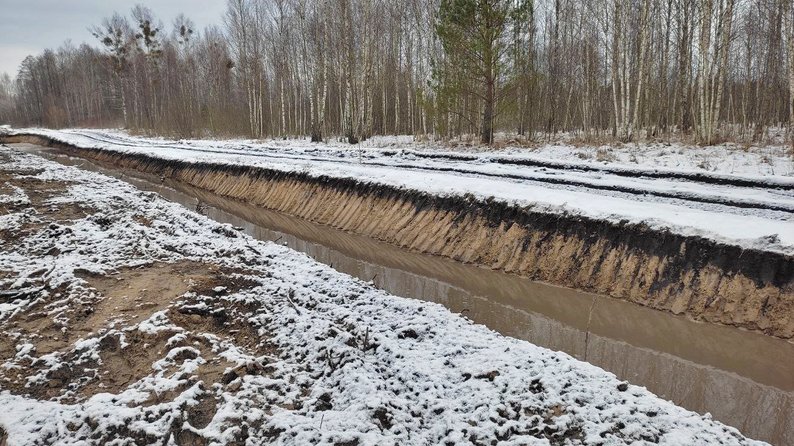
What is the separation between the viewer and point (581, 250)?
24.1 ft

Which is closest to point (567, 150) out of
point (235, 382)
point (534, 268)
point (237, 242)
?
point (534, 268)

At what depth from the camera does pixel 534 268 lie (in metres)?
7.72

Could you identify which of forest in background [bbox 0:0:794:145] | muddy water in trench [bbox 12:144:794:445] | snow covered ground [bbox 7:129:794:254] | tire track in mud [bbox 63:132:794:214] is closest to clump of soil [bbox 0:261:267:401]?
muddy water in trench [bbox 12:144:794:445]

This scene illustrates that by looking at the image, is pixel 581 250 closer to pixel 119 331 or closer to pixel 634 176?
pixel 634 176

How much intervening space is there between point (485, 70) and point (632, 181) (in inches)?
414

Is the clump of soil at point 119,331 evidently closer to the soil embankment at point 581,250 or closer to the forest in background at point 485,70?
the soil embankment at point 581,250

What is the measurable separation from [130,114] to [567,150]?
54.0 meters

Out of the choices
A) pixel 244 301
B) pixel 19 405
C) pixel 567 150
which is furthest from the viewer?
pixel 567 150

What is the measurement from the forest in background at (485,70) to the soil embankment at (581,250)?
9437 mm

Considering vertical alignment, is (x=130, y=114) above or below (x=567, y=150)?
above

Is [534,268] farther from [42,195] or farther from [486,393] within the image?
[42,195]

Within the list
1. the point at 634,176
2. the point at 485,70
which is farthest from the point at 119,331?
the point at 485,70

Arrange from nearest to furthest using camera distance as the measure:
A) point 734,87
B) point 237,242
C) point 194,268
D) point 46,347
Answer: point 46,347 → point 194,268 → point 237,242 → point 734,87

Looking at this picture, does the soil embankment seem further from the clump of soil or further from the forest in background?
the forest in background
